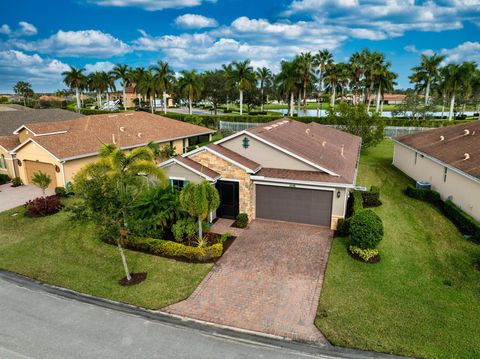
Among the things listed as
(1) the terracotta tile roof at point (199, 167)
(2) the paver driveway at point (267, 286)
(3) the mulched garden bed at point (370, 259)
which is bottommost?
(2) the paver driveway at point (267, 286)

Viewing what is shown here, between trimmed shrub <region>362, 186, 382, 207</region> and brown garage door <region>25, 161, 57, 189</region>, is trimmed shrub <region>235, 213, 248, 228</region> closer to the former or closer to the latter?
trimmed shrub <region>362, 186, 382, 207</region>

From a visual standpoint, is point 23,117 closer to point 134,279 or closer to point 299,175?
point 134,279

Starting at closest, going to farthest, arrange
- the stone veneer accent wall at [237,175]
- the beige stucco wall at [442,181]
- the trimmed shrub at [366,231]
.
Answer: the trimmed shrub at [366,231]
the beige stucco wall at [442,181]
the stone veneer accent wall at [237,175]

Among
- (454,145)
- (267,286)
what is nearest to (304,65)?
(454,145)

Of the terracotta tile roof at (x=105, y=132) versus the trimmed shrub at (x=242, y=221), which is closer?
the trimmed shrub at (x=242, y=221)

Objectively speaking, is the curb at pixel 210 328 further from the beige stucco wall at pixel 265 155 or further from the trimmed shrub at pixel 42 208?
the beige stucco wall at pixel 265 155

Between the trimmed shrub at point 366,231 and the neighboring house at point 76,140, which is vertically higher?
the neighboring house at point 76,140

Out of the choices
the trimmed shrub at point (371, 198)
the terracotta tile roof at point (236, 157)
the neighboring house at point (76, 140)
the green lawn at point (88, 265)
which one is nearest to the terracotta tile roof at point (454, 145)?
the trimmed shrub at point (371, 198)
